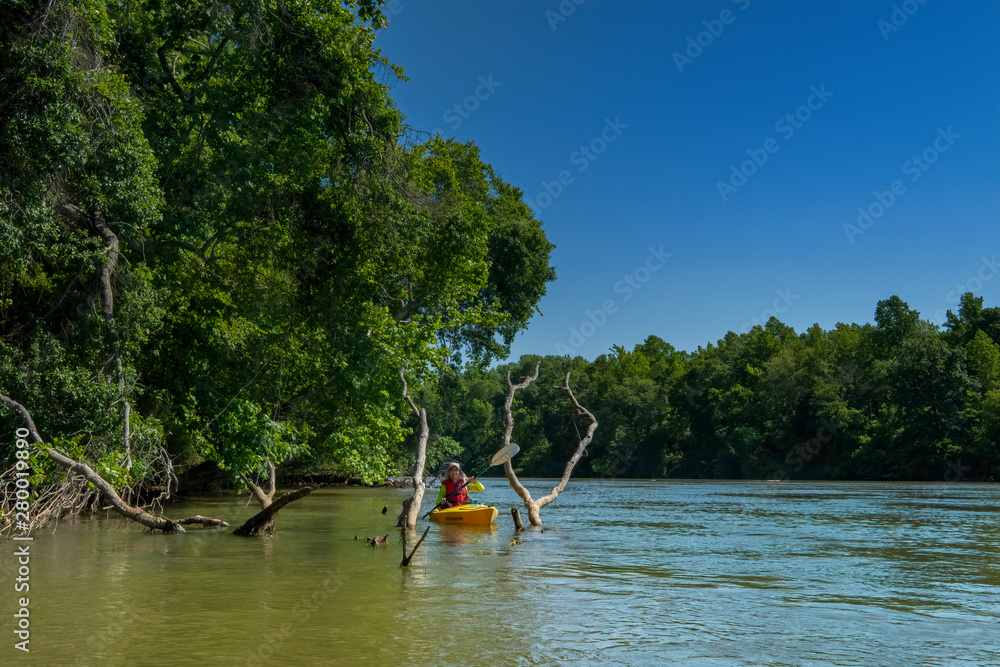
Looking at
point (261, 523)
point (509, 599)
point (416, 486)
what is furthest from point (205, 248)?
point (509, 599)

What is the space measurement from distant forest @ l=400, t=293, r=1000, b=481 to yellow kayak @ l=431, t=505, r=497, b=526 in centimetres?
1575

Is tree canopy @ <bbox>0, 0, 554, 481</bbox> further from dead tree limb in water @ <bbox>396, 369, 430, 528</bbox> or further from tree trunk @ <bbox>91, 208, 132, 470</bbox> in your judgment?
dead tree limb in water @ <bbox>396, 369, 430, 528</bbox>

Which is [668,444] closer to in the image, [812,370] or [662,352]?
[812,370]

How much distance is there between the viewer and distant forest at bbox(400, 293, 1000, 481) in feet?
198

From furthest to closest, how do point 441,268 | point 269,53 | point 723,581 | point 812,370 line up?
point 812,370
point 441,268
point 269,53
point 723,581

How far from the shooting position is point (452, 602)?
32.9ft

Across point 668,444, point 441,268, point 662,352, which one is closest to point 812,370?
point 668,444

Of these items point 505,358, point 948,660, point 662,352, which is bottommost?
point 948,660

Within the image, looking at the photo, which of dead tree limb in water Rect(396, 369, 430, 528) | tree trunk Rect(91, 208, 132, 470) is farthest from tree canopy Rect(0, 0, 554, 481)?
dead tree limb in water Rect(396, 369, 430, 528)

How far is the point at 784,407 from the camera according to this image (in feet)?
246

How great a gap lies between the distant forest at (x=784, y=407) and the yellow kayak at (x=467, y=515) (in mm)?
15752

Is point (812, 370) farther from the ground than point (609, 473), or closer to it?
farther from the ground

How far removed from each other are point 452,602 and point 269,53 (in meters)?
9.51

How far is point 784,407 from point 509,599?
69.4 metres
